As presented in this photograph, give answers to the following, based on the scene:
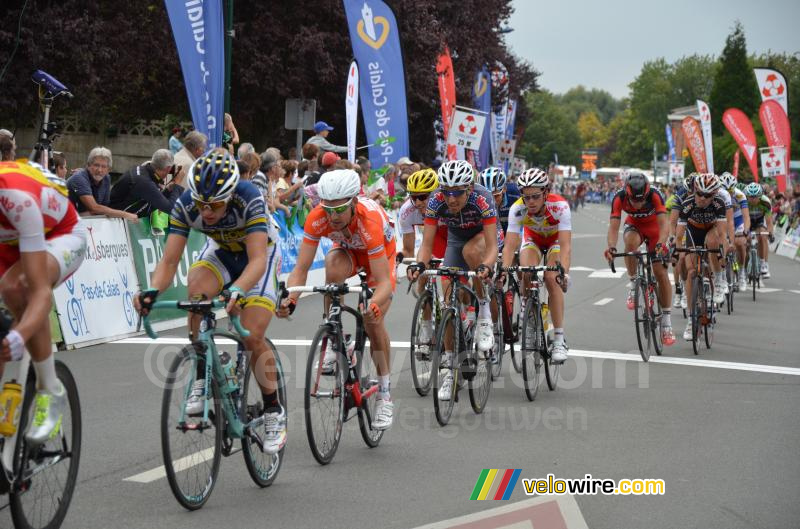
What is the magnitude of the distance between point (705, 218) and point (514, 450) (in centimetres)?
742

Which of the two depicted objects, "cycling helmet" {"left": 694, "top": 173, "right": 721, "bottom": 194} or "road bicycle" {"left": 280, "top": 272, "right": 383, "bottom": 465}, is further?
"cycling helmet" {"left": 694, "top": 173, "right": 721, "bottom": 194}

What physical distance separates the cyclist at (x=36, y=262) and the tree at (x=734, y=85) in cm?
12013

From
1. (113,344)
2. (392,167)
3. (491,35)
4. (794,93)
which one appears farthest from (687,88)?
(113,344)

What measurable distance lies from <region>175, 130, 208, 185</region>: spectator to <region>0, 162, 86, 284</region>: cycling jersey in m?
8.19

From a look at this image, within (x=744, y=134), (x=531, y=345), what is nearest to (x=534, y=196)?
(x=531, y=345)

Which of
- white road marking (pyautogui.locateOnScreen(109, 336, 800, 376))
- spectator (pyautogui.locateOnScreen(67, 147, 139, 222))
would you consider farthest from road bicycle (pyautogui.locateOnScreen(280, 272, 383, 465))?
spectator (pyautogui.locateOnScreen(67, 147, 139, 222))

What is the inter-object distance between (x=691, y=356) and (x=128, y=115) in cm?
3056

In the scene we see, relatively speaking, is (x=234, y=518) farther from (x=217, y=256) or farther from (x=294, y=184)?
(x=294, y=184)

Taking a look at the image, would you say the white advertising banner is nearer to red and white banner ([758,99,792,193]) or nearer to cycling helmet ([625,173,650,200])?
cycling helmet ([625,173,650,200])

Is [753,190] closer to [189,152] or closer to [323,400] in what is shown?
[189,152]

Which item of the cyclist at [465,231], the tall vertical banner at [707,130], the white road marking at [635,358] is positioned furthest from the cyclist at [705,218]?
the tall vertical banner at [707,130]

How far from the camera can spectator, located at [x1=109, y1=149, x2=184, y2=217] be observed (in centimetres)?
1301

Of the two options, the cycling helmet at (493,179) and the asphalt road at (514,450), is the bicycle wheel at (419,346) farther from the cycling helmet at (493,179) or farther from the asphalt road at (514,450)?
the cycling helmet at (493,179)

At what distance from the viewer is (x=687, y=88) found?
539ft
